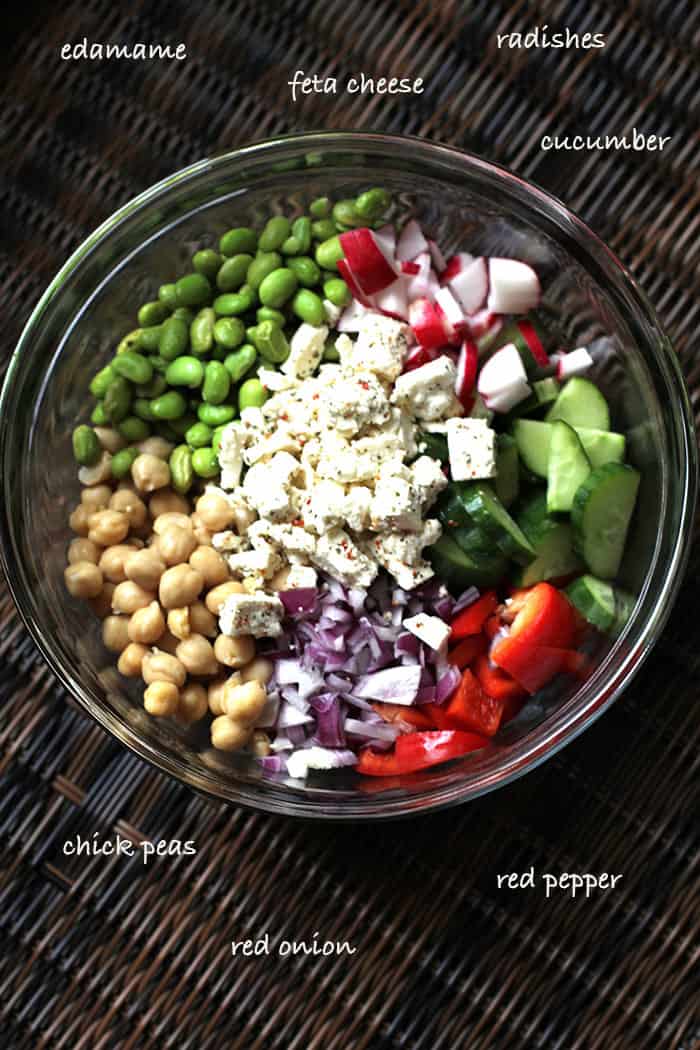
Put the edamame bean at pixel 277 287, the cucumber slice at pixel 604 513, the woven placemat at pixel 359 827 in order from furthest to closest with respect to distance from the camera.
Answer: the woven placemat at pixel 359 827, the edamame bean at pixel 277 287, the cucumber slice at pixel 604 513

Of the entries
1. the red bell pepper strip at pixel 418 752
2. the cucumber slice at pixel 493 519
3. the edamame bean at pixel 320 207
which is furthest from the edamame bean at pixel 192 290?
the red bell pepper strip at pixel 418 752

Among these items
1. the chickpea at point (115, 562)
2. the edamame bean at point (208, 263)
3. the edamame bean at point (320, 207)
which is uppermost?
the edamame bean at point (320, 207)

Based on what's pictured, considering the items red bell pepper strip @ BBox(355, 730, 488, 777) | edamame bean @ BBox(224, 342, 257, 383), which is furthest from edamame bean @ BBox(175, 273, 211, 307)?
Answer: red bell pepper strip @ BBox(355, 730, 488, 777)

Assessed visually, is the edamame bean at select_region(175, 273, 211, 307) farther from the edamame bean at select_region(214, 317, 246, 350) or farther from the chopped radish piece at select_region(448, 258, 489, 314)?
the chopped radish piece at select_region(448, 258, 489, 314)

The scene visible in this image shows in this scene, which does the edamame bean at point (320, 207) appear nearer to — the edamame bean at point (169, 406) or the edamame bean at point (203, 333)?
the edamame bean at point (203, 333)

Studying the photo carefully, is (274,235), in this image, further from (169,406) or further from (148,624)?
(148,624)

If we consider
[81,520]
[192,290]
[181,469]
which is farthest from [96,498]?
[192,290]
